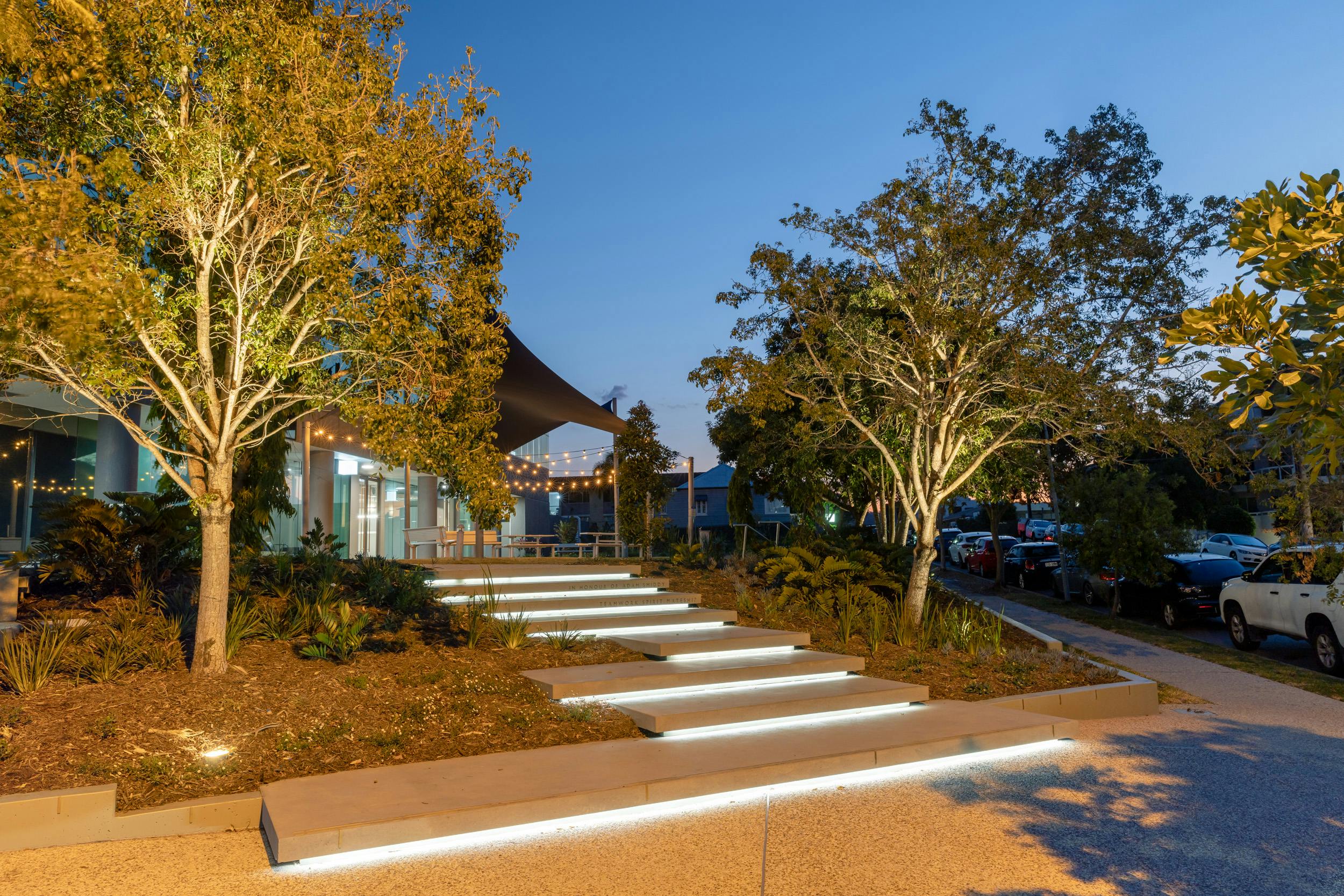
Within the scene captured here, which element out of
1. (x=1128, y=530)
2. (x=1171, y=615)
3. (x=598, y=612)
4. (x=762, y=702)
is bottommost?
(x=1171, y=615)

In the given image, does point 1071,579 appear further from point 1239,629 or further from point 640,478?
point 640,478

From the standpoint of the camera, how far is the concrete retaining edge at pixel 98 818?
4812mm

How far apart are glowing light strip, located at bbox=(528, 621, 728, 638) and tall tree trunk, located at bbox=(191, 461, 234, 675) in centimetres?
→ 312

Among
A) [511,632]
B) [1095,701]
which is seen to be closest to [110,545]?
→ [511,632]

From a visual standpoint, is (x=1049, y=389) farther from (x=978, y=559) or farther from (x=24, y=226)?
(x=978, y=559)

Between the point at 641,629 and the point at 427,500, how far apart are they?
1123 centimetres

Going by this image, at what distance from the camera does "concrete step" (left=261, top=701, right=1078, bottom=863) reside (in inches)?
192

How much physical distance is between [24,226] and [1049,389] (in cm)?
1016

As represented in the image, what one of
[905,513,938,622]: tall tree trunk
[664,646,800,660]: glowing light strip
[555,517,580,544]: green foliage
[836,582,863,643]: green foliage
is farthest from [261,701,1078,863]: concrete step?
[555,517,580,544]: green foliage

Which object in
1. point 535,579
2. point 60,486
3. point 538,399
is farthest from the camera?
point 538,399

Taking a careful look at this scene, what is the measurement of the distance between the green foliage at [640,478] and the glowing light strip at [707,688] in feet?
36.5

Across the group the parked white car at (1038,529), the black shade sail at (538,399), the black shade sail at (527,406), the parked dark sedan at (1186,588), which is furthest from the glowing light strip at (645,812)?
the parked white car at (1038,529)

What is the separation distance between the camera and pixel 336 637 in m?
7.80

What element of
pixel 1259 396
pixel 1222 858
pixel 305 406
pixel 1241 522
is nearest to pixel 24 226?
pixel 1259 396
